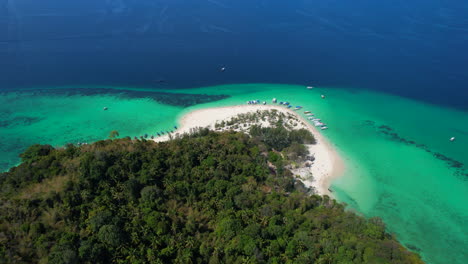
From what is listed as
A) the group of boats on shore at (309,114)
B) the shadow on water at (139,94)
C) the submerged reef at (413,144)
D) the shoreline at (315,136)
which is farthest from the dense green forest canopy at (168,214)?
the shadow on water at (139,94)

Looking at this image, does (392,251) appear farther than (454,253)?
No

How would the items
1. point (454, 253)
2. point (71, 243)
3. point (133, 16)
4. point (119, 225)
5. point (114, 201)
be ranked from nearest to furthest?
1. point (71, 243)
2. point (119, 225)
3. point (114, 201)
4. point (454, 253)
5. point (133, 16)

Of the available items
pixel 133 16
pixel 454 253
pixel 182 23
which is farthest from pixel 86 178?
pixel 133 16

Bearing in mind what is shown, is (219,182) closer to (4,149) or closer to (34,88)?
(4,149)

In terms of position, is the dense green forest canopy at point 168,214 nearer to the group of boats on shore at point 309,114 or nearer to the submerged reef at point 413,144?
the group of boats on shore at point 309,114

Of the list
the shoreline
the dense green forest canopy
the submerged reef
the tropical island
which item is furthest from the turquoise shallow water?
the dense green forest canopy

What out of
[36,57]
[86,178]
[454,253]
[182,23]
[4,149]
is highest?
[182,23]
